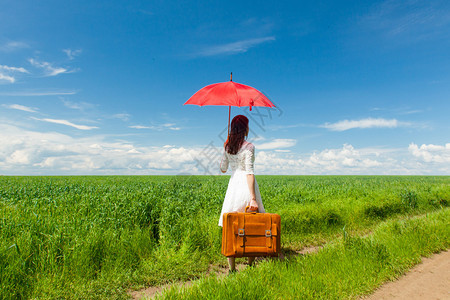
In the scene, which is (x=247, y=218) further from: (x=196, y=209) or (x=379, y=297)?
(x=196, y=209)

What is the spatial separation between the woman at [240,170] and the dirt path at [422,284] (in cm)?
221

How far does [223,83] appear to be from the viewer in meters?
5.32

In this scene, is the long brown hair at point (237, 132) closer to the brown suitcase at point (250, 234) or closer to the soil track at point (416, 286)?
the brown suitcase at point (250, 234)

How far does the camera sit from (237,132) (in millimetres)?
4605

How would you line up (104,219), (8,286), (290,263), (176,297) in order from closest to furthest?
1. (176,297)
2. (8,286)
3. (290,263)
4. (104,219)

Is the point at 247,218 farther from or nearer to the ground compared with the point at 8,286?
farther from the ground

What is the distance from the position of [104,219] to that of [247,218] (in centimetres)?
398

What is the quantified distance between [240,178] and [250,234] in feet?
3.14

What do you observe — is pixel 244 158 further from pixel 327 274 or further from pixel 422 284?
pixel 422 284

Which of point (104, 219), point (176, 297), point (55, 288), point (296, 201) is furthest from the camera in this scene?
point (296, 201)

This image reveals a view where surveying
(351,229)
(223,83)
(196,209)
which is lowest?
(351,229)

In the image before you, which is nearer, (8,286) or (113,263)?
(8,286)

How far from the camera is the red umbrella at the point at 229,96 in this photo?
5.02m

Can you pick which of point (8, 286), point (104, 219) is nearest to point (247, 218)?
point (8, 286)
